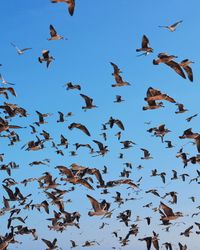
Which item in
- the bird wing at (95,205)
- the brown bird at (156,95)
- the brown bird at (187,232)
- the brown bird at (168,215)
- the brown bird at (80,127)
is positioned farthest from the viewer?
the brown bird at (187,232)

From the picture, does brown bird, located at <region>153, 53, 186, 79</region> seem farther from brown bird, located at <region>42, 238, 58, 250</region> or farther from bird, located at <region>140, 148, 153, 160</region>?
bird, located at <region>140, 148, 153, 160</region>

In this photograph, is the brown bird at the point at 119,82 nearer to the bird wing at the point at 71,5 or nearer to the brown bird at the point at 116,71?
the brown bird at the point at 116,71

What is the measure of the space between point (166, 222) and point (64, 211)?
24.1 feet

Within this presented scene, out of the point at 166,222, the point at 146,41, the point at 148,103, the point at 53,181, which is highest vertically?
the point at 146,41

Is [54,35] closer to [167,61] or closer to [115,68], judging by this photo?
[115,68]

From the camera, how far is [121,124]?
128 ft

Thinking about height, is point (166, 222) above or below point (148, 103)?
below

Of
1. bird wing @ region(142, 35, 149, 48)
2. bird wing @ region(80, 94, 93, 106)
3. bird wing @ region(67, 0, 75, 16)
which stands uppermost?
bird wing @ region(67, 0, 75, 16)

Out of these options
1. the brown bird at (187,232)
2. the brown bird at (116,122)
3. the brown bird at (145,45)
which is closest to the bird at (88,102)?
the brown bird at (116,122)

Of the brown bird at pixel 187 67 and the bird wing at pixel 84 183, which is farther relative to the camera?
the brown bird at pixel 187 67

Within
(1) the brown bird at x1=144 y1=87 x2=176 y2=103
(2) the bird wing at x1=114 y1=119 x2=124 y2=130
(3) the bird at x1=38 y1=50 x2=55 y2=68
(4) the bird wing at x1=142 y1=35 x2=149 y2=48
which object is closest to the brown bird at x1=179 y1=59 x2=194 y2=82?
(1) the brown bird at x1=144 y1=87 x2=176 y2=103

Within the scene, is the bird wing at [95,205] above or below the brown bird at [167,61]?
below

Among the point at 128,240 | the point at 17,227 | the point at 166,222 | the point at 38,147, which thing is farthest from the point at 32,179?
the point at 166,222

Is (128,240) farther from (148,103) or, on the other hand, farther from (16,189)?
(148,103)
